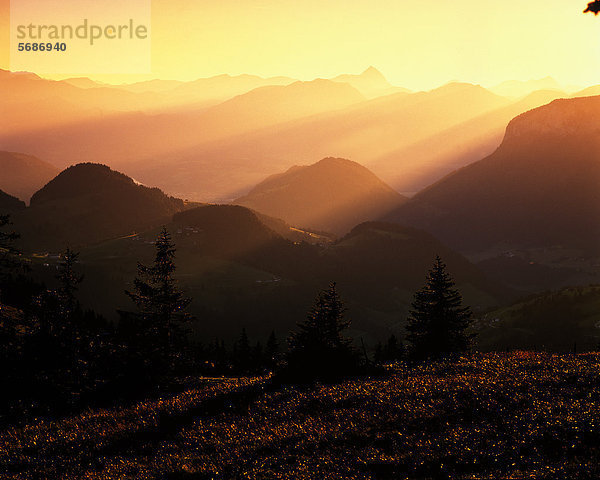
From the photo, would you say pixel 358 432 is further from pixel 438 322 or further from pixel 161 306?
pixel 438 322

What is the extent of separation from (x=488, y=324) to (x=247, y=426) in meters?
178

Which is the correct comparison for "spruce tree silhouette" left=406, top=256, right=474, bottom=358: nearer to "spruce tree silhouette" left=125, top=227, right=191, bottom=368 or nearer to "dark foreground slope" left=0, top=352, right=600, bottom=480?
"dark foreground slope" left=0, top=352, right=600, bottom=480

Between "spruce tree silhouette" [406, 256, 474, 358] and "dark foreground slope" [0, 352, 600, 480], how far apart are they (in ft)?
75.2

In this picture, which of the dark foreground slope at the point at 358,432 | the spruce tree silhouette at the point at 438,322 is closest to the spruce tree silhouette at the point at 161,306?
the dark foreground slope at the point at 358,432

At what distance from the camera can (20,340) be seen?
31.2 meters

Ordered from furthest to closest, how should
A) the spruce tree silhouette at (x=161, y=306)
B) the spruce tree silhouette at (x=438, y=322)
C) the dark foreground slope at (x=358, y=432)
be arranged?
the spruce tree silhouette at (x=438, y=322) < the spruce tree silhouette at (x=161, y=306) < the dark foreground slope at (x=358, y=432)

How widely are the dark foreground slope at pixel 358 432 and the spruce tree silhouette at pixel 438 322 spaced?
75.2 ft

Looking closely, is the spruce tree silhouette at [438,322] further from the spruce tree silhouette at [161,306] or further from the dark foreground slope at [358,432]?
the spruce tree silhouette at [161,306]

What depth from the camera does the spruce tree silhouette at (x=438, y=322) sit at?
50500 mm

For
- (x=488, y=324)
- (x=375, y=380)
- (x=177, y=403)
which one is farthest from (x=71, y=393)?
(x=488, y=324)

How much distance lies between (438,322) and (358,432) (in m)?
34.6

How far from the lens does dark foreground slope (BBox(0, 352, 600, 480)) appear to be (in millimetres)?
15422

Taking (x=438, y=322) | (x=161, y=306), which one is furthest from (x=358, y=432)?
(x=438, y=322)

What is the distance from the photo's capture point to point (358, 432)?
18.7 metres
